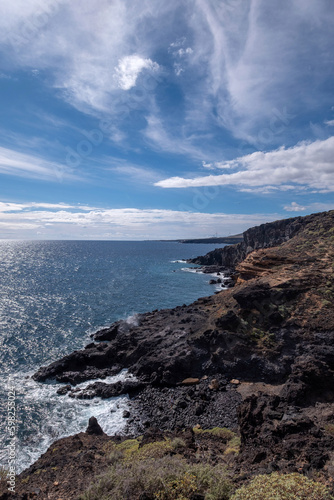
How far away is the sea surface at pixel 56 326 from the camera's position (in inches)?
831

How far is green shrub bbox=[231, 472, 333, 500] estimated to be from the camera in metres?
7.64

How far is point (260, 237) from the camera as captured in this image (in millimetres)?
93750

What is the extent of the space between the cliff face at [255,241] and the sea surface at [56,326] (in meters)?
24.8

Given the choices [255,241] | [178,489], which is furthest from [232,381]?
[255,241]

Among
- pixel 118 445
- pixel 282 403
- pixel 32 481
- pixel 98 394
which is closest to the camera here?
pixel 32 481

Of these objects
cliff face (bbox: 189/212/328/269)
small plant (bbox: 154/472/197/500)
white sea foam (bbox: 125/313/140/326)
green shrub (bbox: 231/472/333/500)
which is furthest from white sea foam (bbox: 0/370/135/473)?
cliff face (bbox: 189/212/328/269)

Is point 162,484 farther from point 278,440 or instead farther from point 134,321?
point 134,321

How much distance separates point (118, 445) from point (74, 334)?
25619mm

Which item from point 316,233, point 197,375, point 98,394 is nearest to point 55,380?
point 98,394

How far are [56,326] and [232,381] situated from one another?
100.0 ft

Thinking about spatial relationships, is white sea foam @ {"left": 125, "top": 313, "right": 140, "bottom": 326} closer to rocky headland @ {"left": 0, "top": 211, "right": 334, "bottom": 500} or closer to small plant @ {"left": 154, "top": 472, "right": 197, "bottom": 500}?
rocky headland @ {"left": 0, "top": 211, "right": 334, "bottom": 500}

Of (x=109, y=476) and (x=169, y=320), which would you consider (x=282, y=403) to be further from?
(x=169, y=320)

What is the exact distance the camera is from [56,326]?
1665 inches

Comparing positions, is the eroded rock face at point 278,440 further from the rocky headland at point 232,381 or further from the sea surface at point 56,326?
the sea surface at point 56,326
